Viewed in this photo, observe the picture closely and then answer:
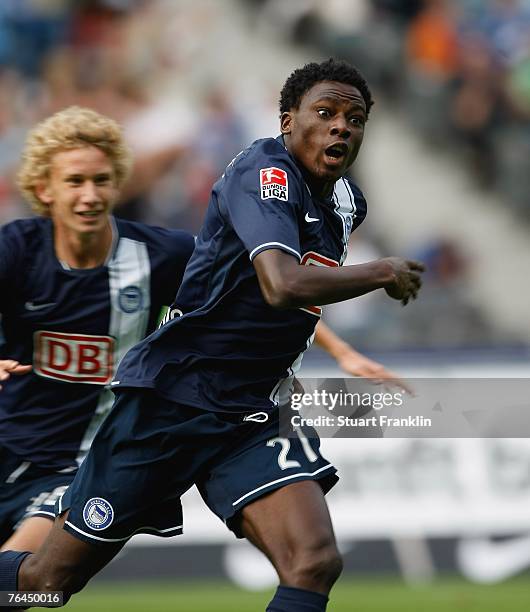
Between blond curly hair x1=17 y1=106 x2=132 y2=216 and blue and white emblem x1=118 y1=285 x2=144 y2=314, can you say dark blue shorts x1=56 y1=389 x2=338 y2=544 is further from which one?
blond curly hair x1=17 y1=106 x2=132 y2=216

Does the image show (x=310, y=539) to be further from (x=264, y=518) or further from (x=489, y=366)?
(x=489, y=366)

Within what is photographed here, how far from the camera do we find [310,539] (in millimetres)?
3994

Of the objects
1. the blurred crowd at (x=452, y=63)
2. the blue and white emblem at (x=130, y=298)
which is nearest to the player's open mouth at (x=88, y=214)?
the blue and white emblem at (x=130, y=298)

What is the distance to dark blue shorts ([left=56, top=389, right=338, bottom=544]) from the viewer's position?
4.29m

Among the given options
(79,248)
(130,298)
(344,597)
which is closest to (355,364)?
(130,298)

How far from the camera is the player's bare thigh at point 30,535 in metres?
4.81

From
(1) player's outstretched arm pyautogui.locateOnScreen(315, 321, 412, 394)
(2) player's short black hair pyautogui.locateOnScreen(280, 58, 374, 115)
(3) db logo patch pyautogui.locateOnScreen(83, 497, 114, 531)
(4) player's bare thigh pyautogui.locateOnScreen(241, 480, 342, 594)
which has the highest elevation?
(2) player's short black hair pyautogui.locateOnScreen(280, 58, 374, 115)

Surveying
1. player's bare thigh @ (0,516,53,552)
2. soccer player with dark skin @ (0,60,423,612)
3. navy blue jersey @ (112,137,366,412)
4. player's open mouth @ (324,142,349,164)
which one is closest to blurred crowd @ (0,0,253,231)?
player's bare thigh @ (0,516,53,552)

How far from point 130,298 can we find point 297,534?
4.79 ft

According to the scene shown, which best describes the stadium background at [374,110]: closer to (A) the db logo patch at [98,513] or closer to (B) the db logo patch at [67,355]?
(B) the db logo patch at [67,355]

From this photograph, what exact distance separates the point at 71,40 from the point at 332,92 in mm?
7549

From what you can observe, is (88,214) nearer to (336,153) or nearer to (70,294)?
(70,294)

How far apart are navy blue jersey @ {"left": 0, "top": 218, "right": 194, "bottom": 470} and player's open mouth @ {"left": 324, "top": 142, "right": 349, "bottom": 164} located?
111cm

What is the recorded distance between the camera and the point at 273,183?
13.4 ft
